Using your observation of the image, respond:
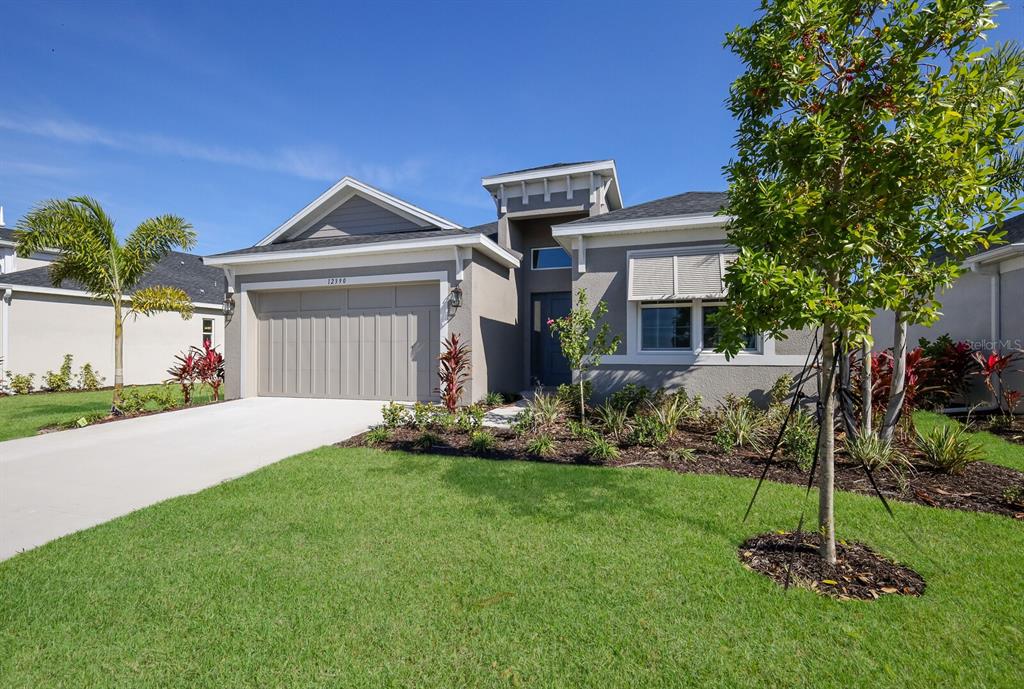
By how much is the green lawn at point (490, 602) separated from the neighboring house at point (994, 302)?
332 inches

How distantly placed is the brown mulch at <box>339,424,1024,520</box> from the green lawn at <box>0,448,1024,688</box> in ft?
1.72

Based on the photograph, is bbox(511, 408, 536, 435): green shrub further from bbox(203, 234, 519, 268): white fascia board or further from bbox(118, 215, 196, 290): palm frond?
bbox(118, 215, 196, 290): palm frond

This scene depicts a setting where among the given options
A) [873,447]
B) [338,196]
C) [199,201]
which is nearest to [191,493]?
[873,447]

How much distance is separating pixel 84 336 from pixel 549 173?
16.5 m

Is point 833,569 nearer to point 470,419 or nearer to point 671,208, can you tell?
point 470,419

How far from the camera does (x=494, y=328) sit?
37.9 ft

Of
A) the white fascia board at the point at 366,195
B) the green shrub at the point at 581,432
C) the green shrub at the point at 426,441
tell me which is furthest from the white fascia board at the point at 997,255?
the white fascia board at the point at 366,195

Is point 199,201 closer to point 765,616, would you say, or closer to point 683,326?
point 683,326

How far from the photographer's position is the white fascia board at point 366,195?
11.4 m

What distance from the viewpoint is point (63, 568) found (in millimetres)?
3354

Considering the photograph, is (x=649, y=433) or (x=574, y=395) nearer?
(x=649, y=433)

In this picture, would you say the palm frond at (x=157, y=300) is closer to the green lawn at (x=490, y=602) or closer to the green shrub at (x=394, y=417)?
the green shrub at (x=394, y=417)

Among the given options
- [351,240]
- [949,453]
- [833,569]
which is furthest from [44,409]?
[949,453]

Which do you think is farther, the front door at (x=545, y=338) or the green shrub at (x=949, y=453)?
the front door at (x=545, y=338)
